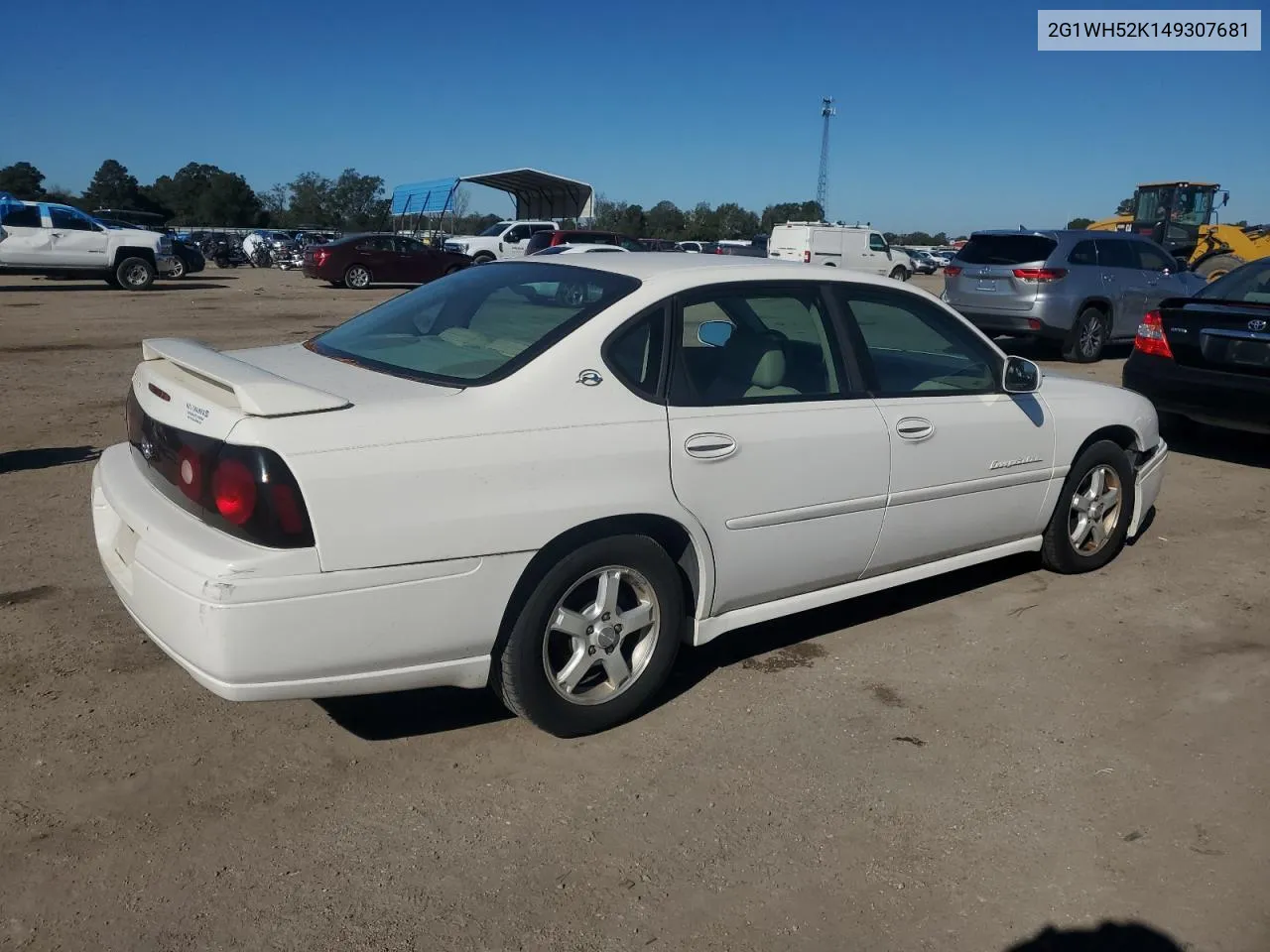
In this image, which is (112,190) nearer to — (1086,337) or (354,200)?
(354,200)

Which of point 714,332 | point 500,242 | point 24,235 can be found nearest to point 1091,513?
point 714,332

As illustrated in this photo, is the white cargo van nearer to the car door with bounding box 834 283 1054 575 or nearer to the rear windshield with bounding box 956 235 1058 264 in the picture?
the rear windshield with bounding box 956 235 1058 264

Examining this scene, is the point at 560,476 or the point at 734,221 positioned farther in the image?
the point at 734,221

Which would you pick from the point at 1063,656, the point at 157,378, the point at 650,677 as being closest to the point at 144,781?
the point at 157,378

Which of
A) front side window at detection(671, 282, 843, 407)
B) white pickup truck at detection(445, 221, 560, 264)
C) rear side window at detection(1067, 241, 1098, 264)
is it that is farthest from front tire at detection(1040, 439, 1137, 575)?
white pickup truck at detection(445, 221, 560, 264)

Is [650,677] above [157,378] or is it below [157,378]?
below

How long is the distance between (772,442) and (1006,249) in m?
10.7

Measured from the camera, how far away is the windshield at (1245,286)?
299 inches

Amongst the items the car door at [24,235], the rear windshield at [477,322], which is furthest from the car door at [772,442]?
the car door at [24,235]

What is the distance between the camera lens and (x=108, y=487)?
3.46 m

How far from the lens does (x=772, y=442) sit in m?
3.67

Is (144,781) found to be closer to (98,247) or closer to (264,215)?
(98,247)

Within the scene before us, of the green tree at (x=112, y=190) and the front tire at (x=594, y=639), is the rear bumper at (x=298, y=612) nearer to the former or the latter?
the front tire at (x=594, y=639)

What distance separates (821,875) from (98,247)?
2324 cm
